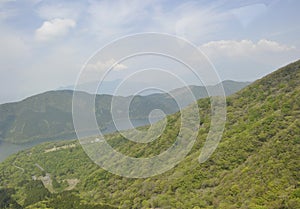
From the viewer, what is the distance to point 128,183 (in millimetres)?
27125

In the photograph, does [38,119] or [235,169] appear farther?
[38,119]

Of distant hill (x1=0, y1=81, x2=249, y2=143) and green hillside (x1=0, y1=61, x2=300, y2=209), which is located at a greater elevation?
distant hill (x1=0, y1=81, x2=249, y2=143)

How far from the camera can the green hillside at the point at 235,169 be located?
1708 cm

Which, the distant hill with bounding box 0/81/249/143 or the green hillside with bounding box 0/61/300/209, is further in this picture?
the distant hill with bounding box 0/81/249/143

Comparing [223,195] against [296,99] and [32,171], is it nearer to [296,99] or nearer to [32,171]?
[296,99]

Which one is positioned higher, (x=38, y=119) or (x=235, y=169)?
(x=38, y=119)

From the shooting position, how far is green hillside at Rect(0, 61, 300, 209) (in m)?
17.1

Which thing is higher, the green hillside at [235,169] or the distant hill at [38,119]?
the distant hill at [38,119]

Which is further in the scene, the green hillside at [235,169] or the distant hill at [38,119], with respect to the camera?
the distant hill at [38,119]

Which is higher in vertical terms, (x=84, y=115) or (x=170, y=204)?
(x=84, y=115)

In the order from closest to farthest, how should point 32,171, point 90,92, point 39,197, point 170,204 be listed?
point 90,92 < point 170,204 < point 39,197 < point 32,171

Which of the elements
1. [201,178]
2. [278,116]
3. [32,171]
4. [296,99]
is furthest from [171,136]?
[32,171]

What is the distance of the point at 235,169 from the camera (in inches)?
832

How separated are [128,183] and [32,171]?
30.5 m
